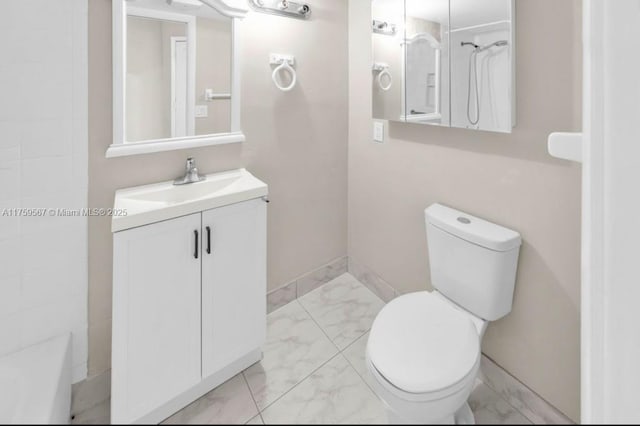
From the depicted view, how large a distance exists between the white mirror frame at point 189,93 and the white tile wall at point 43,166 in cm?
9

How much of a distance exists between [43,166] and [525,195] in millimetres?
1393

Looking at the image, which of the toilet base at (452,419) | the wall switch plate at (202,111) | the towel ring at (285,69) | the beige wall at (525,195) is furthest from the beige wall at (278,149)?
the toilet base at (452,419)

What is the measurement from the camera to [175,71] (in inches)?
42.6

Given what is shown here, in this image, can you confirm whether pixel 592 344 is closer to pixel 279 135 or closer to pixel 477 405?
pixel 477 405

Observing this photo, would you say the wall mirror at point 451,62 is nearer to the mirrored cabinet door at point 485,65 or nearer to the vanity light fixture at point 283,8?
the mirrored cabinet door at point 485,65

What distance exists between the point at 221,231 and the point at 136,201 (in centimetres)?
32

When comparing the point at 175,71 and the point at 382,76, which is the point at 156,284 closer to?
the point at 175,71

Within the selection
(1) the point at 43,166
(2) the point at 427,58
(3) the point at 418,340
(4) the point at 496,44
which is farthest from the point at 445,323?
(1) the point at 43,166

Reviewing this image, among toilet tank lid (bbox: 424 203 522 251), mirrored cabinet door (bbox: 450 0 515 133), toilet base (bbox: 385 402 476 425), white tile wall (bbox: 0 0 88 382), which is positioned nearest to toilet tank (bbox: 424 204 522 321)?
toilet tank lid (bbox: 424 203 522 251)

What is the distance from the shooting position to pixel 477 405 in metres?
0.34

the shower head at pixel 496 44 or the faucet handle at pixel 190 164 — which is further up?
the shower head at pixel 496 44

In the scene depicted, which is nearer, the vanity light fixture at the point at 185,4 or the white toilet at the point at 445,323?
the white toilet at the point at 445,323

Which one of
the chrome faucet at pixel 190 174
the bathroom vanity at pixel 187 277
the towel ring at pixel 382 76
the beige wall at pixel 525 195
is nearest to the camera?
the bathroom vanity at pixel 187 277

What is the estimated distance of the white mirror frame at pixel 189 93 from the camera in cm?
113
